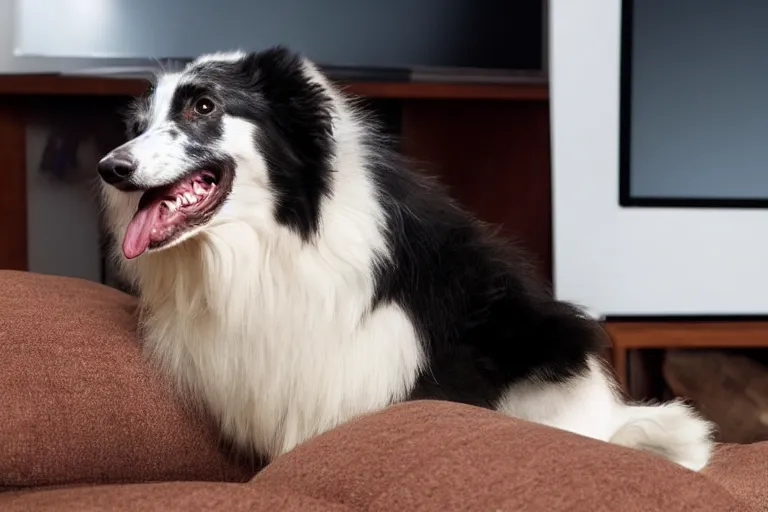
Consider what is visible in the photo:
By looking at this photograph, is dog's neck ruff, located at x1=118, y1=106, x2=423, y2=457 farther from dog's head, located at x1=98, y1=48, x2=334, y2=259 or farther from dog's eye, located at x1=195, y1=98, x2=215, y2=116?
dog's eye, located at x1=195, y1=98, x2=215, y2=116

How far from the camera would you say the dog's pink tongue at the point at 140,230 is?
1.07 meters

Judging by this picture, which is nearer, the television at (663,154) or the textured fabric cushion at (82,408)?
the textured fabric cushion at (82,408)

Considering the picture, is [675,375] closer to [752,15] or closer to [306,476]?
[752,15]

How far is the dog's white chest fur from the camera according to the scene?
1.13m

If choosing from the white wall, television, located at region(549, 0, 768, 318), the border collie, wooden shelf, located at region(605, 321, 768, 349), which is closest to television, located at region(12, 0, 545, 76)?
the white wall

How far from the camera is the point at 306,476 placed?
31.9 inches

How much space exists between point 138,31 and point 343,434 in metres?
1.46

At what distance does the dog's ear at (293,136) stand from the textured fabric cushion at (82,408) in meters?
0.31

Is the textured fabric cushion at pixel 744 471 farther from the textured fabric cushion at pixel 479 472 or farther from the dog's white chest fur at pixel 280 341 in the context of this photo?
the dog's white chest fur at pixel 280 341

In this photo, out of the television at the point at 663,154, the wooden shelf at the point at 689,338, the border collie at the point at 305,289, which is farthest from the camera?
the television at the point at 663,154

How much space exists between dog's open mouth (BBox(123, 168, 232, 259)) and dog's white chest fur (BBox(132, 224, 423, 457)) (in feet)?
0.13

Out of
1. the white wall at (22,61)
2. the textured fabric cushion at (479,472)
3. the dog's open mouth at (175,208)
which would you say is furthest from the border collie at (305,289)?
the white wall at (22,61)

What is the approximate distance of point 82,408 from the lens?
1.05m

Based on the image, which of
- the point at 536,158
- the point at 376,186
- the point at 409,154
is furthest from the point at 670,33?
the point at 376,186
